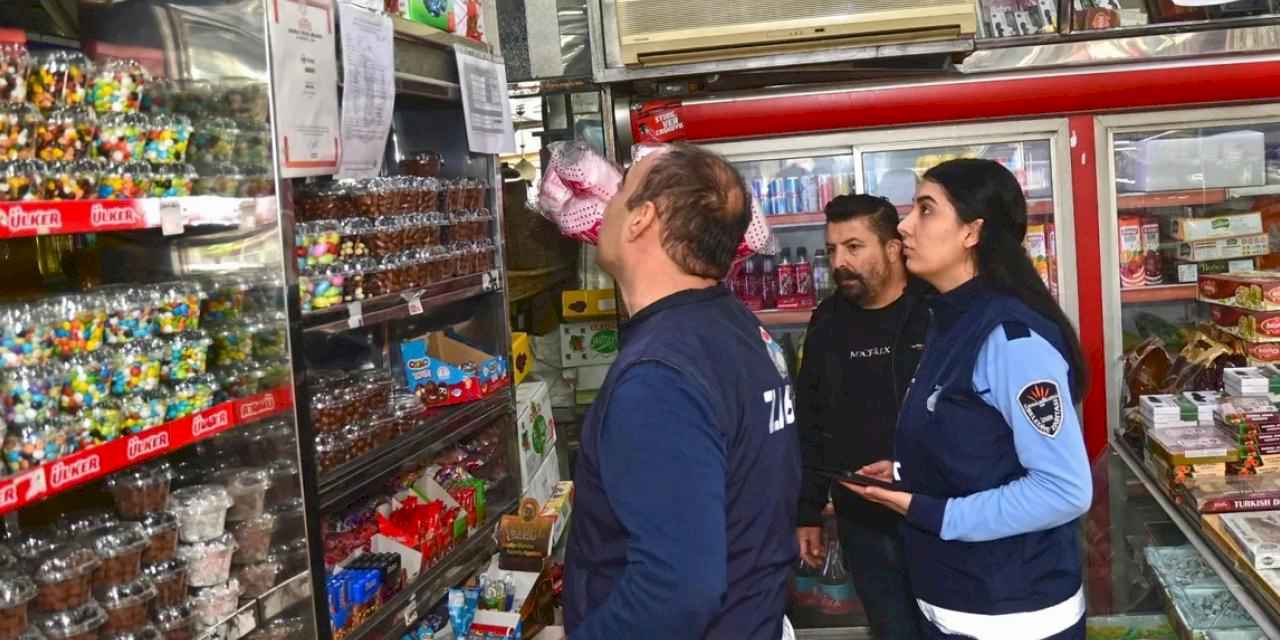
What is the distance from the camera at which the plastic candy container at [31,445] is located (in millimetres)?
1554

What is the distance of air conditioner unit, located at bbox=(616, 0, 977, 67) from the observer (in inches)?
155

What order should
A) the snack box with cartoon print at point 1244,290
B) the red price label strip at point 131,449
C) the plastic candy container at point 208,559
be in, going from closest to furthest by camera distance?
the red price label strip at point 131,449 < the plastic candy container at point 208,559 < the snack box with cartoon print at point 1244,290

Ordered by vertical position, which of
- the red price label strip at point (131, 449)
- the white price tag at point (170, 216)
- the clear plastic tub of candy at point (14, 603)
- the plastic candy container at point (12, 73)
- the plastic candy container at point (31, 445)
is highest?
the plastic candy container at point (12, 73)

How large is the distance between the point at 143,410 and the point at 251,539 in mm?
369

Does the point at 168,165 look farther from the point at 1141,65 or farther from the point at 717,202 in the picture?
the point at 1141,65

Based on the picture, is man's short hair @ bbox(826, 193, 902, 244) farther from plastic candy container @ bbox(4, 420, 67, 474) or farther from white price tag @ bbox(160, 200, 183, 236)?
plastic candy container @ bbox(4, 420, 67, 474)

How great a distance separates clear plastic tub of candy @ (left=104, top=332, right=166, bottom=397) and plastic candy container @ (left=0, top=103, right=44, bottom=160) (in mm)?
319

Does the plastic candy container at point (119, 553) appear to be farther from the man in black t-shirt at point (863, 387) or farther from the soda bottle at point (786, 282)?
the soda bottle at point (786, 282)

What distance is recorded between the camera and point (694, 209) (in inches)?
71.8

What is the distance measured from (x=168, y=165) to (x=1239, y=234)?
410cm

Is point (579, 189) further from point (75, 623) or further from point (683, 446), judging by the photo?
point (75, 623)

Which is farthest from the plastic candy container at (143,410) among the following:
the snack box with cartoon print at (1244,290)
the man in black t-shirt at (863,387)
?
the snack box with cartoon print at (1244,290)

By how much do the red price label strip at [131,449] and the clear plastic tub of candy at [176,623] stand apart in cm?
25

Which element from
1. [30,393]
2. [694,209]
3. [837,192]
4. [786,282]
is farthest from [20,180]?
[837,192]
